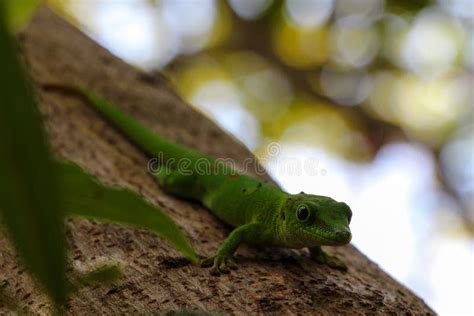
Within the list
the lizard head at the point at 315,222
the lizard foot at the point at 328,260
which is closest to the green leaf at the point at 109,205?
the lizard head at the point at 315,222

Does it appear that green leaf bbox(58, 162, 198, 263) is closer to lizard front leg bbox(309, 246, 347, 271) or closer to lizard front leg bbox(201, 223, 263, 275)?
lizard front leg bbox(201, 223, 263, 275)

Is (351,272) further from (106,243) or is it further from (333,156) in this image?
(333,156)

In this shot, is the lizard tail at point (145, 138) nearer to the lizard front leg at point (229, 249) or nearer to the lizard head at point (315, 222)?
the lizard front leg at point (229, 249)

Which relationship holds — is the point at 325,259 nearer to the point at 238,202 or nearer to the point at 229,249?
the point at 229,249

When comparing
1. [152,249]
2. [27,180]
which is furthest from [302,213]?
[27,180]

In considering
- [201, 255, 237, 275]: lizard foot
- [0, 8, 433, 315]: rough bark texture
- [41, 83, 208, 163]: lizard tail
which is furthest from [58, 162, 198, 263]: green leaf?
[41, 83, 208, 163]: lizard tail

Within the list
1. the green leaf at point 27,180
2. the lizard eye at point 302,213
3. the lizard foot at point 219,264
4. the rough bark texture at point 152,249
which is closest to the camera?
the green leaf at point 27,180

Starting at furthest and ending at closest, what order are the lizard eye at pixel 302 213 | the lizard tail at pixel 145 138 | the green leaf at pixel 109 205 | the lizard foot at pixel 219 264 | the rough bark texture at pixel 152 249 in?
the lizard tail at pixel 145 138
the lizard eye at pixel 302 213
the lizard foot at pixel 219 264
the rough bark texture at pixel 152 249
the green leaf at pixel 109 205

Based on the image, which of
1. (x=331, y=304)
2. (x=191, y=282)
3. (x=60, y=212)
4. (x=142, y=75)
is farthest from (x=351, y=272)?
(x=142, y=75)
